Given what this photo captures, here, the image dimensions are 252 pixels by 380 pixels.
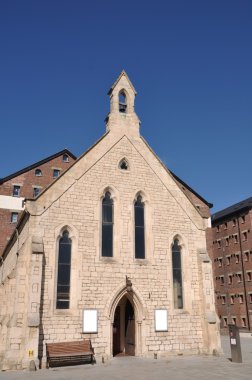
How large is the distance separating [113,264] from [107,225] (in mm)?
2177

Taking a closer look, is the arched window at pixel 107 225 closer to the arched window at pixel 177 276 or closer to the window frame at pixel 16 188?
the arched window at pixel 177 276

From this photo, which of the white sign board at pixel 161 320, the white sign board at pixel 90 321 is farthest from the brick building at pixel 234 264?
the white sign board at pixel 90 321

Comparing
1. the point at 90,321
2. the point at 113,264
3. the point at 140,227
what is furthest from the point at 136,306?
the point at 140,227

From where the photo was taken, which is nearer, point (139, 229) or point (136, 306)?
point (136, 306)

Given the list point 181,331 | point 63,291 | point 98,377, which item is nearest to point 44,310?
point 63,291

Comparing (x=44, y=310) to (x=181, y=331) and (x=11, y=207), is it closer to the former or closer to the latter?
(x=181, y=331)

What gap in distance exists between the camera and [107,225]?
20750mm

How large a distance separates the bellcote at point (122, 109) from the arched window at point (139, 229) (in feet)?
14.8

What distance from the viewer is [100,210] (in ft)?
68.1

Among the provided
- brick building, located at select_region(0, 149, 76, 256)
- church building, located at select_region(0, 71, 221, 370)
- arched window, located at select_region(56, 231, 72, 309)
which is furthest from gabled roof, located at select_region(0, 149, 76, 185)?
arched window, located at select_region(56, 231, 72, 309)

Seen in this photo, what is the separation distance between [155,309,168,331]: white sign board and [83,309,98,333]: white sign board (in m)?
3.38

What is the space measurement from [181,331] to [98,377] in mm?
7519

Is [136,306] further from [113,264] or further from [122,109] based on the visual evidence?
[122,109]

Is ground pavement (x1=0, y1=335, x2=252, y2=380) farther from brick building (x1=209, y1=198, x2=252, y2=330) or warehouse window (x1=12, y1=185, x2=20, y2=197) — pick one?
brick building (x1=209, y1=198, x2=252, y2=330)
